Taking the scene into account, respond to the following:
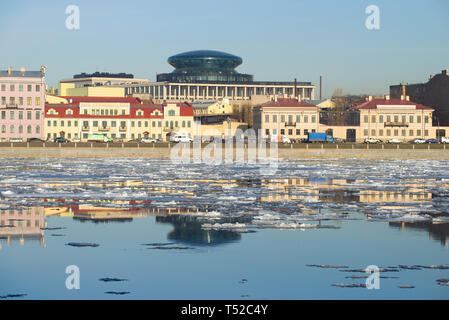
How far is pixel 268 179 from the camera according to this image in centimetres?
5209

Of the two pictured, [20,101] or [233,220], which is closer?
[233,220]

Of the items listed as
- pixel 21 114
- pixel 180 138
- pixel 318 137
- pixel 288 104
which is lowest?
pixel 180 138

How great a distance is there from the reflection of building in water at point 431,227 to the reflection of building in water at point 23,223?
11.9m

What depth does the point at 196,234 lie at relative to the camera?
26469 millimetres

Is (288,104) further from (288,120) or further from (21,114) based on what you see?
(21,114)

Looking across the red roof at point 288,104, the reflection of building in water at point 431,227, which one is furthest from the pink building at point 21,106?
the reflection of building in water at point 431,227

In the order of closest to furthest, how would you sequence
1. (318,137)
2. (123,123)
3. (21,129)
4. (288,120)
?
(21,129) → (318,137) → (123,123) → (288,120)

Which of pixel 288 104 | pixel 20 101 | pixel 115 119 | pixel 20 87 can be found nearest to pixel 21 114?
pixel 20 101

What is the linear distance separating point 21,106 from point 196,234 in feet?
300

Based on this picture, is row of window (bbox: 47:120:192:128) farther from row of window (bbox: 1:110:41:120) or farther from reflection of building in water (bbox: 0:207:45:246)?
reflection of building in water (bbox: 0:207:45:246)

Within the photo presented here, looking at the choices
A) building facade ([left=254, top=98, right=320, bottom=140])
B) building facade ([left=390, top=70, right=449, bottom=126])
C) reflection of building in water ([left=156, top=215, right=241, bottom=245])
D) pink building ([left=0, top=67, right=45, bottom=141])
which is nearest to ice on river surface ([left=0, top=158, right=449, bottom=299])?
reflection of building in water ([left=156, top=215, right=241, bottom=245])

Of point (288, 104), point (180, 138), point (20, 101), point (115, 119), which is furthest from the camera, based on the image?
point (288, 104)
